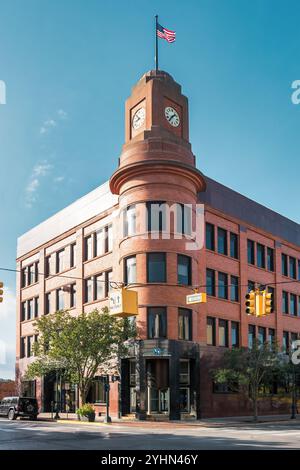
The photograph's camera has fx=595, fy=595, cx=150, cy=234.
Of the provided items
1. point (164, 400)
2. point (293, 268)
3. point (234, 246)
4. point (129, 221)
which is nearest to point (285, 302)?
point (293, 268)

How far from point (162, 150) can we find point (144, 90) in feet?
18.3

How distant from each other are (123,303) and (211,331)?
12.0m

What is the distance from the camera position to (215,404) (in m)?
42.4

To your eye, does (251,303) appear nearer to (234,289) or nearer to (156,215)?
(156,215)

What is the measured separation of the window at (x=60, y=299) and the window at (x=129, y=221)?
1373cm

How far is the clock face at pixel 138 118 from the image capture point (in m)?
44.0

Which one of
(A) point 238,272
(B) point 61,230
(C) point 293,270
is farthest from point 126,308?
(C) point 293,270

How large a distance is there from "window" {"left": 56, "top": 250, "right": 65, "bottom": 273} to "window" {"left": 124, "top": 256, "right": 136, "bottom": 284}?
13549 mm

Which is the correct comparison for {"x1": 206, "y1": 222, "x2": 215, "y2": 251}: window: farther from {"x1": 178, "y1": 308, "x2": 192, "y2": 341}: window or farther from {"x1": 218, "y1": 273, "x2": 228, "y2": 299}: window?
{"x1": 178, "y1": 308, "x2": 192, "y2": 341}: window

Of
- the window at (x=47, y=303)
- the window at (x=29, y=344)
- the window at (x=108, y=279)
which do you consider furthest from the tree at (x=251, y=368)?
the window at (x=29, y=344)

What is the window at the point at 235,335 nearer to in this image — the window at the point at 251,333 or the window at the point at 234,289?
the window at the point at 251,333

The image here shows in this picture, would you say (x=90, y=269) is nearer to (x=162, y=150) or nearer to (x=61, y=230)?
(x=61, y=230)

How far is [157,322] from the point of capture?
3947 centimetres

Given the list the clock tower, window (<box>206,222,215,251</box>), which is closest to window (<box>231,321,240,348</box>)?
the clock tower
